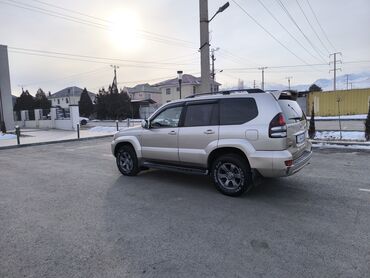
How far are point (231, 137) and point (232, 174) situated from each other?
68cm

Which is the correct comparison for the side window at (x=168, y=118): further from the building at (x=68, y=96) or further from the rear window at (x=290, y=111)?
the building at (x=68, y=96)

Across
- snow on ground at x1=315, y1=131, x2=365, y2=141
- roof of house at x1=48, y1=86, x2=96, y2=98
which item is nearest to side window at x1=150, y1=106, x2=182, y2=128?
snow on ground at x1=315, y1=131, x2=365, y2=141

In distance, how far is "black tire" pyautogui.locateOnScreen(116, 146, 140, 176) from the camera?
21.5 ft

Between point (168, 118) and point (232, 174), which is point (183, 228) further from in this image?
point (168, 118)

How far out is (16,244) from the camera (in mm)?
3402

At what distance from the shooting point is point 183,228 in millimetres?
3742

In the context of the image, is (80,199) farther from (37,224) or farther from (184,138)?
(184,138)

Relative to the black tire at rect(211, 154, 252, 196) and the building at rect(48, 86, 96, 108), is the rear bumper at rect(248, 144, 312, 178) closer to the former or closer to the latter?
the black tire at rect(211, 154, 252, 196)

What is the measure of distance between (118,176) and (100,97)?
34.9 meters

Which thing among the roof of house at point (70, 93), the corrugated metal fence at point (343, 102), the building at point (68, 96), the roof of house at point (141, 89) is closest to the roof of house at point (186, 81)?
the roof of house at point (141, 89)

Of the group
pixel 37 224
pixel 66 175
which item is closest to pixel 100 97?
pixel 66 175

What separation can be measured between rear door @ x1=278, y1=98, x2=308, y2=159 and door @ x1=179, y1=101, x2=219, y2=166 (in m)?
1.23

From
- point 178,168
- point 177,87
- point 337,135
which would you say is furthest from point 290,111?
point 177,87

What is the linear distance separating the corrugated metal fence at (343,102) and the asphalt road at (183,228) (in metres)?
26.5
